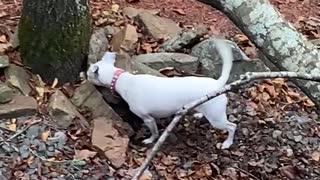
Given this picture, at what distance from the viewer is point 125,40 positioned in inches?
143

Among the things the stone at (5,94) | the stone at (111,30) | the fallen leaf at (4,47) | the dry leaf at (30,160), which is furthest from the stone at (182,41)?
the dry leaf at (30,160)

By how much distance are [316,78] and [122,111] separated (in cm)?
147

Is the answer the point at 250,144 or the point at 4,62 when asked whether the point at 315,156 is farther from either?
the point at 4,62

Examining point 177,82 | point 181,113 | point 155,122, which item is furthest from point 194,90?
point 181,113

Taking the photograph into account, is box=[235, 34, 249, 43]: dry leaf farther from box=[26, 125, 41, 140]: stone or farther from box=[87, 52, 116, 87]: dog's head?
box=[26, 125, 41, 140]: stone

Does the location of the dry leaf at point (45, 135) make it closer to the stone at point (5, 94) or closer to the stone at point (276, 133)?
the stone at point (5, 94)

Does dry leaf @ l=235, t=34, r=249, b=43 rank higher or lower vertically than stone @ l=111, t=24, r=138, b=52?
lower

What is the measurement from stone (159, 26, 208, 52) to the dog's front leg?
0.60 metres

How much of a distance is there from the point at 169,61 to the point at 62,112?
66 cm

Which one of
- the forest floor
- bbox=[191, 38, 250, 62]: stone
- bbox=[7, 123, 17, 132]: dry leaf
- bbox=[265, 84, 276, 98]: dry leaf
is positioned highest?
bbox=[191, 38, 250, 62]: stone

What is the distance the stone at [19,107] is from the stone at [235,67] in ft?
2.88

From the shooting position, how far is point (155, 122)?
10.4 ft

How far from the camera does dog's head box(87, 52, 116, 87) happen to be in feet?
10.5

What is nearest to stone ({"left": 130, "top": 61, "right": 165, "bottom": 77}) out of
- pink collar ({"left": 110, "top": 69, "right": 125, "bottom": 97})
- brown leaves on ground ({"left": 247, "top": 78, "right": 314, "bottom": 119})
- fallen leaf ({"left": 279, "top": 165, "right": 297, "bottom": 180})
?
pink collar ({"left": 110, "top": 69, "right": 125, "bottom": 97})
